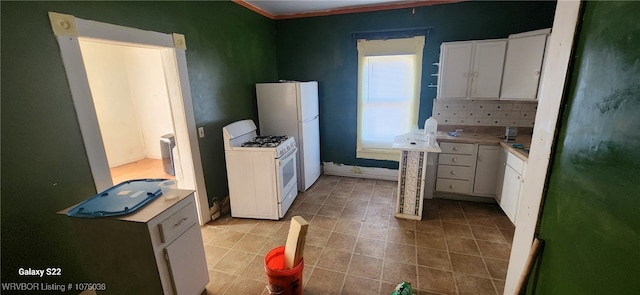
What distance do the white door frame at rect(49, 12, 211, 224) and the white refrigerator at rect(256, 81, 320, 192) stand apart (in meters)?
1.09

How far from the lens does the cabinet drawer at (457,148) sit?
3010 mm

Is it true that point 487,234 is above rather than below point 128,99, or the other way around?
below

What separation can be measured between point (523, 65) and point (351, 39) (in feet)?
6.91

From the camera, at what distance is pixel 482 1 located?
120 inches

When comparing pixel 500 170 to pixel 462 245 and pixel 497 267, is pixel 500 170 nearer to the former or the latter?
pixel 462 245

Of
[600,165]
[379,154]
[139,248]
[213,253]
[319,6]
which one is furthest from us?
[379,154]

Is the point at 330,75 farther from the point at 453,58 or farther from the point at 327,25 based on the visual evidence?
the point at 453,58

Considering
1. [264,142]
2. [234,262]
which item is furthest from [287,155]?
[234,262]

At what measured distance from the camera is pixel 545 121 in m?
0.96

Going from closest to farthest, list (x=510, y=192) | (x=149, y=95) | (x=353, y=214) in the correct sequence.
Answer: (x=510, y=192)
(x=353, y=214)
(x=149, y=95)

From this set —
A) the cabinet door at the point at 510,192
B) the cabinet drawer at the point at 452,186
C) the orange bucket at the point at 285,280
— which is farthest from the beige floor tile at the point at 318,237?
the cabinet door at the point at 510,192

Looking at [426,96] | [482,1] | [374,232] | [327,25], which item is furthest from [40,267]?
[482,1]

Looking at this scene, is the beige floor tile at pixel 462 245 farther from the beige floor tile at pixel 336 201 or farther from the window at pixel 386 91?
the window at pixel 386 91

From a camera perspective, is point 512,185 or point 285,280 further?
point 512,185
